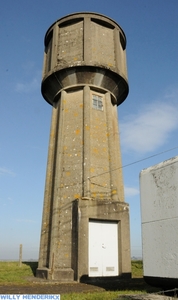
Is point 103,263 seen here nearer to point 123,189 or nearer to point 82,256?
point 82,256

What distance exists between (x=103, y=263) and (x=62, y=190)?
3513 millimetres

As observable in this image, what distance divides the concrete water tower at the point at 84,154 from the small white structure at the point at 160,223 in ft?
15.3

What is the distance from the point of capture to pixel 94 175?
504 inches

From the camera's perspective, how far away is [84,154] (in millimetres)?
12930

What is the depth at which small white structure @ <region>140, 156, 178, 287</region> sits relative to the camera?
20.3 ft

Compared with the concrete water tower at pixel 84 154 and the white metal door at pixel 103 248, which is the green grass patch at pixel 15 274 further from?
the white metal door at pixel 103 248

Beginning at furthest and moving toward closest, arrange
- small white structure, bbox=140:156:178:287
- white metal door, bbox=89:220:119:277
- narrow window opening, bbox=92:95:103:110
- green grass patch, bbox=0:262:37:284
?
narrow window opening, bbox=92:95:103:110 < white metal door, bbox=89:220:119:277 < green grass patch, bbox=0:262:37:284 < small white structure, bbox=140:156:178:287

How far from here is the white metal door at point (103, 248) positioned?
1133 cm

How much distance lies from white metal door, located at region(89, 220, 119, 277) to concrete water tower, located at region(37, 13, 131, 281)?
0.04m

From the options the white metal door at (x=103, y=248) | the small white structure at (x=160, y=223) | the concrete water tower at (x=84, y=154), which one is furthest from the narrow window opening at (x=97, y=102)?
the small white structure at (x=160, y=223)

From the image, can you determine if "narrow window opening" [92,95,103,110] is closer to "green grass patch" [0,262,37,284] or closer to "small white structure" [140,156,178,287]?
"small white structure" [140,156,178,287]

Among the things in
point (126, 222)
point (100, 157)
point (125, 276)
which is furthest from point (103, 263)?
point (100, 157)

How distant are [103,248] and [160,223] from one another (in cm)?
571

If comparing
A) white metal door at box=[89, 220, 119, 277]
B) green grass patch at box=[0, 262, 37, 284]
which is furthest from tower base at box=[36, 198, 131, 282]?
green grass patch at box=[0, 262, 37, 284]
